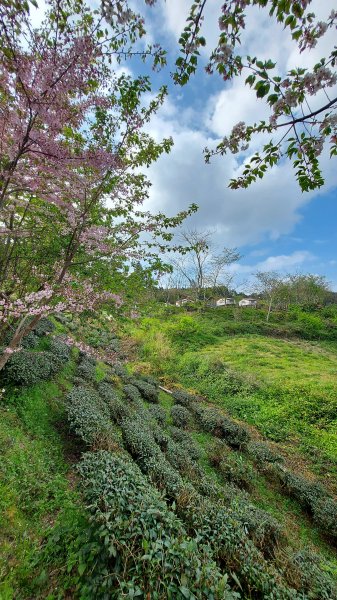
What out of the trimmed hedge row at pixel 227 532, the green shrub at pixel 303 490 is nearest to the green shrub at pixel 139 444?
the trimmed hedge row at pixel 227 532

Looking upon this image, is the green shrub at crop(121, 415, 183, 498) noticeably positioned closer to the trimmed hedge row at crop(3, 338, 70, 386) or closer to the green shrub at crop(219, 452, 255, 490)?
the green shrub at crop(219, 452, 255, 490)

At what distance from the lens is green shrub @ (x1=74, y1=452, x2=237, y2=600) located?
7.03 feet

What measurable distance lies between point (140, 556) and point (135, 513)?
0.43 meters

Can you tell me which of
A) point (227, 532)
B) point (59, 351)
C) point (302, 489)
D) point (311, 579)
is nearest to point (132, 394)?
point (59, 351)

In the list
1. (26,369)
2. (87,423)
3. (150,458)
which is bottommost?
(150,458)

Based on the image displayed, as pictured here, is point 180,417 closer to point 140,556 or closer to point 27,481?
point 27,481

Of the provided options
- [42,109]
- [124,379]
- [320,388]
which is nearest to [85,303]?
[42,109]

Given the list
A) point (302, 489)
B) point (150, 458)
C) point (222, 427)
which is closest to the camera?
point (150, 458)

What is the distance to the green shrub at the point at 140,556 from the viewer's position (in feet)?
7.03

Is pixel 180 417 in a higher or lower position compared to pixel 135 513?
lower

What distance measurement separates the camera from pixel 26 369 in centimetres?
602

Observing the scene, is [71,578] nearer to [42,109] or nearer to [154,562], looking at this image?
[154,562]

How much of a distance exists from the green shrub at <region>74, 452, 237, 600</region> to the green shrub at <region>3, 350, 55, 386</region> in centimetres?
379

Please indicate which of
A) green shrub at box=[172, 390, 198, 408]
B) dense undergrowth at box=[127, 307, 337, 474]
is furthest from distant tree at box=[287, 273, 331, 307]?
Answer: green shrub at box=[172, 390, 198, 408]
